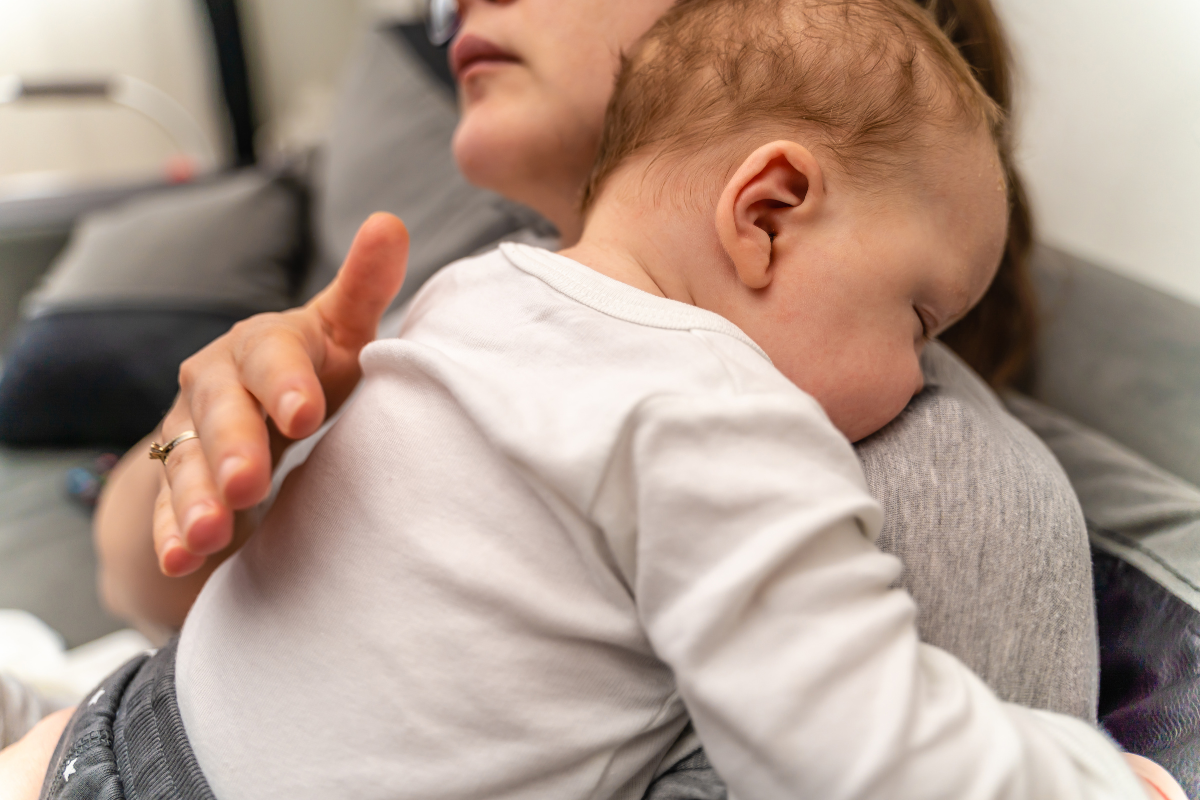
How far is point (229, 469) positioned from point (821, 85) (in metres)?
0.54

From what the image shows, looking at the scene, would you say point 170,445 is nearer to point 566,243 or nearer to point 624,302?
point 624,302

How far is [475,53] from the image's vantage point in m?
0.88

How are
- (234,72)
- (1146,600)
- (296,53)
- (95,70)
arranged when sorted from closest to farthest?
1. (1146,600)
2. (95,70)
3. (234,72)
4. (296,53)

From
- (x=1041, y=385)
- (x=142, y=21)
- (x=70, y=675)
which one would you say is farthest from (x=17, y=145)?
(x=1041, y=385)

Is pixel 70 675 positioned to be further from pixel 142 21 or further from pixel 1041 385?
pixel 142 21

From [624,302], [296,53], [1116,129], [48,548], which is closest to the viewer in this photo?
[624,302]

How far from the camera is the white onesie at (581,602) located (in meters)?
0.43

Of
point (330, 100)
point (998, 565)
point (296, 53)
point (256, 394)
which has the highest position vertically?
point (256, 394)

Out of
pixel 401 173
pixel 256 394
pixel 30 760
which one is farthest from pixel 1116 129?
pixel 30 760

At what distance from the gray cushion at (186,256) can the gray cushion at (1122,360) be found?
60.6 inches

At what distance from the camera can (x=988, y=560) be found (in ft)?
1.89

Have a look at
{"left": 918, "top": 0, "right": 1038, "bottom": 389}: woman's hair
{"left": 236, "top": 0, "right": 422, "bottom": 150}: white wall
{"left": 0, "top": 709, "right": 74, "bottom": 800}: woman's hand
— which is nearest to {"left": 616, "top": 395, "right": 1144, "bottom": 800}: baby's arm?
{"left": 918, "top": 0, "right": 1038, "bottom": 389}: woman's hair

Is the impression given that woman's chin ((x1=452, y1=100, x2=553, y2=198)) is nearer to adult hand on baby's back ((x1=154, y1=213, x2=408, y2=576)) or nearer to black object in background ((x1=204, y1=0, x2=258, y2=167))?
adult hand on baby's back ((x1=154, y1=213, x2=408, y2=576))

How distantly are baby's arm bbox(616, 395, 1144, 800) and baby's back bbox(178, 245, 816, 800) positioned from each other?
4 centimetres
